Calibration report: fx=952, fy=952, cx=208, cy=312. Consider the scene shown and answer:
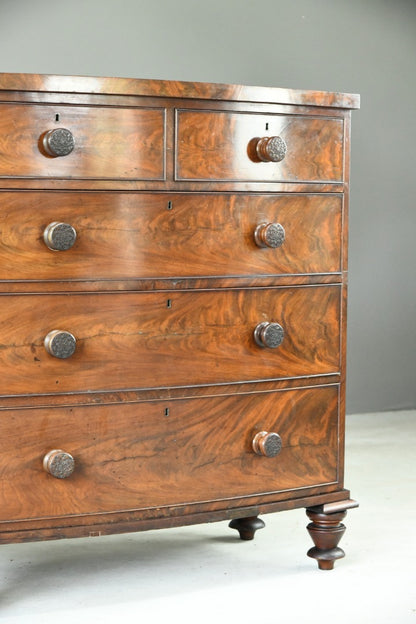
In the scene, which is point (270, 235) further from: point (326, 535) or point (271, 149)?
point (326, 535)

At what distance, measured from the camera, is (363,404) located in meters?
4.67

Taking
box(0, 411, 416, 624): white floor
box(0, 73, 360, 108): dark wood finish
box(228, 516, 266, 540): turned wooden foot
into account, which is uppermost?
Answer: box(0, 73, 360, 108): dark wood finish

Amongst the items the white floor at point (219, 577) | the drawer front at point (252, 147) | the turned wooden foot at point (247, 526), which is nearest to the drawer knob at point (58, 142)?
the drawer front at point (252, 147)

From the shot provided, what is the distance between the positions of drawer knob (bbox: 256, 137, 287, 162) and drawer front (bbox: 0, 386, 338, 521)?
1.86 ft

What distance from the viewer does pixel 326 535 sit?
2469mm

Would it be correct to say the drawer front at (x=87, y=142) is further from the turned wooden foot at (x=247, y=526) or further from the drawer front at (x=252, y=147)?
the turned wooden foot at (x=247, y=526)

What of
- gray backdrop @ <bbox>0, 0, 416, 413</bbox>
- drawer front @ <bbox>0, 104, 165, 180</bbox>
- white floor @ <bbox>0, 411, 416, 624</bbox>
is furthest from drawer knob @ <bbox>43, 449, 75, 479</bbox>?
gray backdrop @ <bbox>0, 0, 416, 413</bbox>

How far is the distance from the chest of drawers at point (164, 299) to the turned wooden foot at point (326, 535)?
0.07m

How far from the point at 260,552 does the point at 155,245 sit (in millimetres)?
967

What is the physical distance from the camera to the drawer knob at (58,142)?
6.61ft

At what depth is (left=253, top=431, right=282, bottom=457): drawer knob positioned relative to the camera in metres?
2.27

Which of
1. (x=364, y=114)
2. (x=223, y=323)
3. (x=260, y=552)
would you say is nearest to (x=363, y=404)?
(x=364, y=114)

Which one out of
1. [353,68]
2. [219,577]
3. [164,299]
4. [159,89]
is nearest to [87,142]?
[159,89]

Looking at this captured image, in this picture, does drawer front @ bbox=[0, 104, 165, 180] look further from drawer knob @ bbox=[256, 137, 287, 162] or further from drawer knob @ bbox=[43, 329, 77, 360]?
drawer knob @ bbox=[43, 329, 77, 360]
